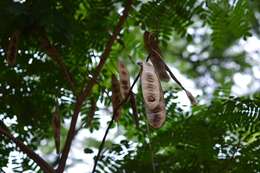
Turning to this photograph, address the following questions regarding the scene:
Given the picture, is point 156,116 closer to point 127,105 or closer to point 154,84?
point 154,84

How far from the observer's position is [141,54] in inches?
104

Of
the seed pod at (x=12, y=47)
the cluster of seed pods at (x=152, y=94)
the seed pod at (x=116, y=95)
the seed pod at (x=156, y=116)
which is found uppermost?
the seed pod at (x=12, y=47)

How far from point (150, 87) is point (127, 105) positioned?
2.77ft

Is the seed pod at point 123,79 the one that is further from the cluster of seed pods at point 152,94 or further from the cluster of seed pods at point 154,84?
the cluster of seed pods at point 152,94

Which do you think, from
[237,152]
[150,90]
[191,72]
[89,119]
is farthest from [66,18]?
[191,72]

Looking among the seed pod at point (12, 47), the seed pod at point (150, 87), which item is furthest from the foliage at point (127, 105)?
the seed pod at point (150, 87)

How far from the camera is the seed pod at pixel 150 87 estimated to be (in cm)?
Result: 146

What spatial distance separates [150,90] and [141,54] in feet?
3.91

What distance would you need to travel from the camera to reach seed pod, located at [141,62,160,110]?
1464 mm

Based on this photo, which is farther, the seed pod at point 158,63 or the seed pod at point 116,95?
the seed pod at point 116,95

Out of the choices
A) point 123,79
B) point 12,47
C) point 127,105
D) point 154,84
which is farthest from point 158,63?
point 127,105

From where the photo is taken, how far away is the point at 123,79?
186 centimetres

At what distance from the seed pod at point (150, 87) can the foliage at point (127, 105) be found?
1.31 feet

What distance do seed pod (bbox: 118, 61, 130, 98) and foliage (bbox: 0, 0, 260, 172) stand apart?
11 cm
